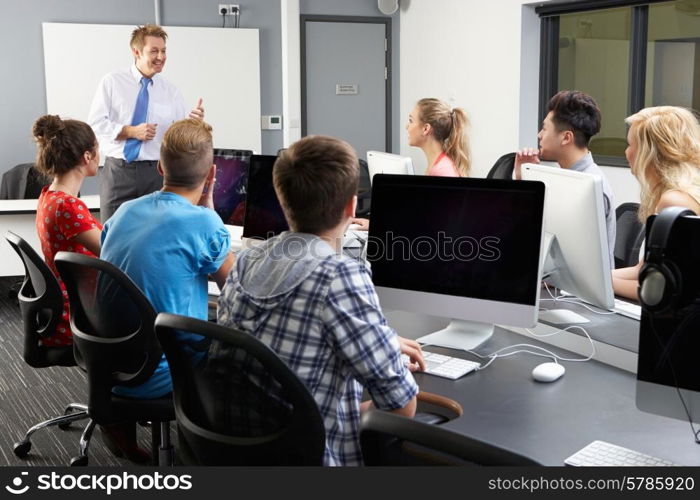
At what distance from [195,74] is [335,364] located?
5944 mm

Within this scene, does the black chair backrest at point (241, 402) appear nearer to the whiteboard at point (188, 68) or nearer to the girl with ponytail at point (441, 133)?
the girl with ponytail at point (441, 133)

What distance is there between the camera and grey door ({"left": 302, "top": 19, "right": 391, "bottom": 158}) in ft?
24.9

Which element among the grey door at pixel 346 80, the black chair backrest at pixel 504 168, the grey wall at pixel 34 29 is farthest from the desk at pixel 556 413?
the grey door at pixel 346 80

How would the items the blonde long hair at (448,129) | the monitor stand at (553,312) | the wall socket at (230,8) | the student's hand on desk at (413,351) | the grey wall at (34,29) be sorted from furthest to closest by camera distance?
the wall socket at (230,8) < the grey wall at (34,29) < the blonde long hair at (448,129) < the monitor stand at (553,312) < the student's hand on desk at (413,351)

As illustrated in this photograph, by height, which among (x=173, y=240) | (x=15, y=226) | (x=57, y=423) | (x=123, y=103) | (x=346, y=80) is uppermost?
(x=346, y=80)

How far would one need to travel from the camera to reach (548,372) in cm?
199

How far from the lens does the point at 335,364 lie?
5.22 feet

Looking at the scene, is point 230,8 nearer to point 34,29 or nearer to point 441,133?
point 34,29

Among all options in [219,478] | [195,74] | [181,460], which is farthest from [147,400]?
[195,74]

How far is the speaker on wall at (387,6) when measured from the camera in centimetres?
752

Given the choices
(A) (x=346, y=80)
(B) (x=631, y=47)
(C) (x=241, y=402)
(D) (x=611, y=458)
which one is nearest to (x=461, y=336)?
(D) (x=611, y=458)

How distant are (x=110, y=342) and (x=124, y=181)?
2.22 metres

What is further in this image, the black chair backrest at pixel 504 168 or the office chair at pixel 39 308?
the black chair backrest at pixel 504 168

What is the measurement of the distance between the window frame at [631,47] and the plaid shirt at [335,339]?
436 cm
